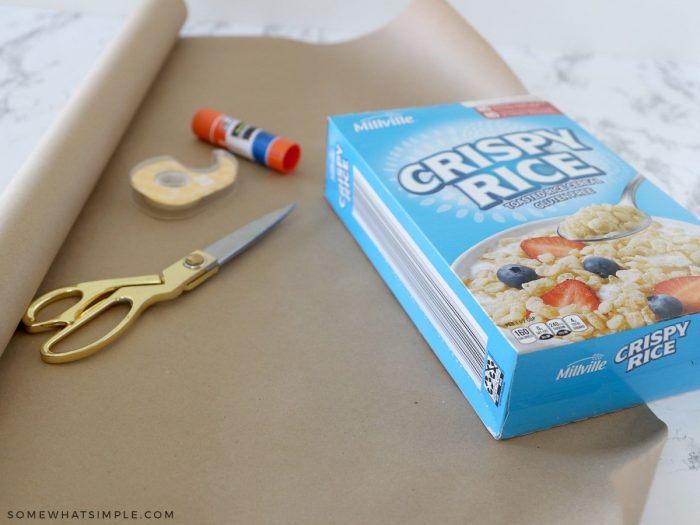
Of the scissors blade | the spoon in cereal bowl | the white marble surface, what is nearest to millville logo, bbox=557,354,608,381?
the spoon in cereal bowl

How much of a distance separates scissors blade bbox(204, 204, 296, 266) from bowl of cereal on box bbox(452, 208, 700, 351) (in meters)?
0.23

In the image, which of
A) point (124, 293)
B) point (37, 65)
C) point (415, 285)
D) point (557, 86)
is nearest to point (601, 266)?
point (415, 285)

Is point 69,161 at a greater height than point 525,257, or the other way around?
point 69,161

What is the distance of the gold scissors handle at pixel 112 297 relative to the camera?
25.0 inches

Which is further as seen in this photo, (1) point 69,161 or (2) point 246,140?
(2) point 246,140

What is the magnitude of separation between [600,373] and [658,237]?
143mm

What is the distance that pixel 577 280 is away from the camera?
60cm

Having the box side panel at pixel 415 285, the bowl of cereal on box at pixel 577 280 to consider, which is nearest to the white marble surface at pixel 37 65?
the box side panel at pixel 415 285

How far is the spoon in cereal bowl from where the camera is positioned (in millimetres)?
651

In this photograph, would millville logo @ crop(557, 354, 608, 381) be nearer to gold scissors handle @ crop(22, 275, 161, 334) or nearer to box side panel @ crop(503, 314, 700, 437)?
box side panel @ crop(503, 314, 700, 437)

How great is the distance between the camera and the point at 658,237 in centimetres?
65

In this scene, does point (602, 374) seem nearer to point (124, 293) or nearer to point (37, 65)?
point (124, 293)

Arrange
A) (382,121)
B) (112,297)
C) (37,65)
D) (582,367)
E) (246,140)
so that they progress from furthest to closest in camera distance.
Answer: (37,65) → (246,140) → (382,121) → (112,297) → (582,367)

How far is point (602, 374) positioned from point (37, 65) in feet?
3.00
